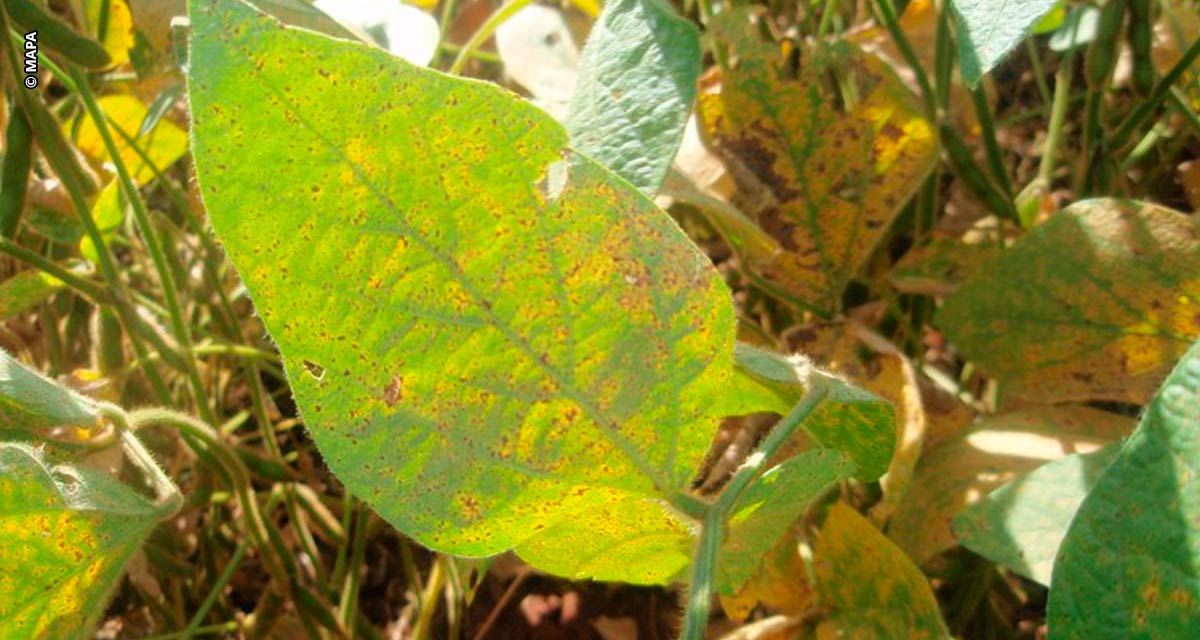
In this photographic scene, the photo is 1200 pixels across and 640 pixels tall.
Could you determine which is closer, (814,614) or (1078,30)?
(814,614)

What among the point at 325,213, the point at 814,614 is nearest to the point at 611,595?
the point at 814,614

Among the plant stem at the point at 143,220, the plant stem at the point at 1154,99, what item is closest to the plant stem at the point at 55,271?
the plant stem at the point at 143,220

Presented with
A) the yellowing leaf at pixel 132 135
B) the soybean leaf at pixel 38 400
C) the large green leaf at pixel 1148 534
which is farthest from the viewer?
the yellowing leaf at pixel 132 135

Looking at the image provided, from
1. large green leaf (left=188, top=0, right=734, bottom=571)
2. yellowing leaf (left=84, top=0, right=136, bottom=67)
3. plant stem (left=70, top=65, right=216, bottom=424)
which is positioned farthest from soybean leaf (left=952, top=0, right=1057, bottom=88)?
yellowing leaf (left=84, top=0, right=136, bottom=67)

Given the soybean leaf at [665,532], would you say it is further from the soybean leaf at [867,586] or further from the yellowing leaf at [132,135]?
the yellowing leaf at [132,135]

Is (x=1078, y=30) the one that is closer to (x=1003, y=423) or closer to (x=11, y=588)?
(x=1003, y=423)

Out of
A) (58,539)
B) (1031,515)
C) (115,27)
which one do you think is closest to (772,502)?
(1031,515)
